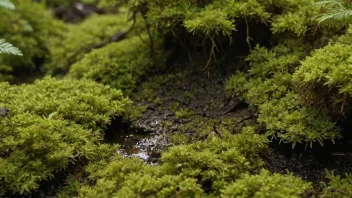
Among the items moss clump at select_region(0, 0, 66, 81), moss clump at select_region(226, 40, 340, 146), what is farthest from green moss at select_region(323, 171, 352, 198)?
moss clump at select_region(0, 0, 66, 81)

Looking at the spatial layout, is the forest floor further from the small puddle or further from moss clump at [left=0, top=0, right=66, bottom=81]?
moss clump at [left=0, top=0, right=66, bottom=81]

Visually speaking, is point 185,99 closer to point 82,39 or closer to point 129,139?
point 129,139

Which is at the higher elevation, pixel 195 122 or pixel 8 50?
pixel 8 50

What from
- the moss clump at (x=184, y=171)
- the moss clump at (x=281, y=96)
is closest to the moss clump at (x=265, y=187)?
the moss clump at (x=184, y=171)

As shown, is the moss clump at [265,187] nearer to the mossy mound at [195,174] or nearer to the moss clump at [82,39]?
the mossy mound at [195,174]

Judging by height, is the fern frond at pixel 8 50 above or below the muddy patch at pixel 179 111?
above

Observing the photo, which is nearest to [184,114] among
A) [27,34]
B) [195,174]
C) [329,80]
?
[195,174]
